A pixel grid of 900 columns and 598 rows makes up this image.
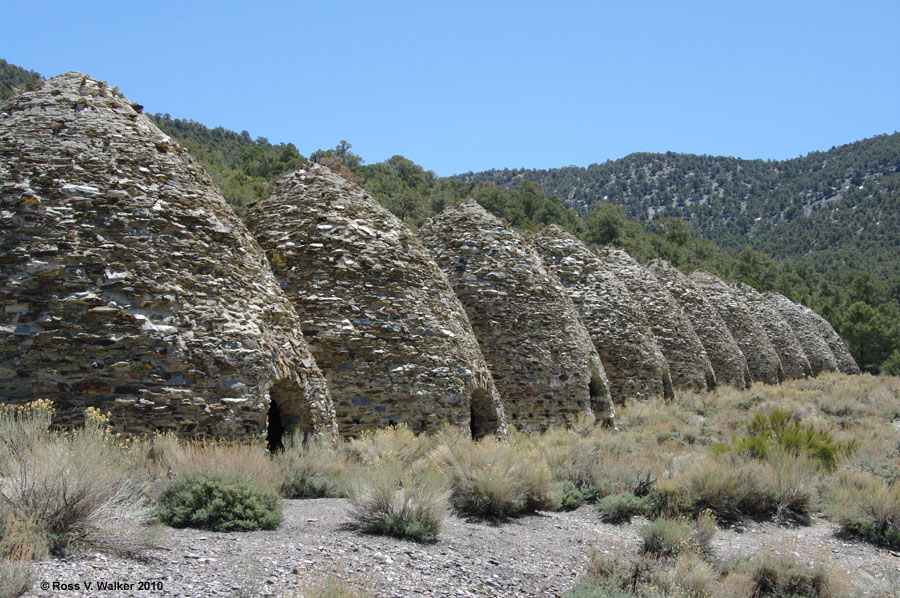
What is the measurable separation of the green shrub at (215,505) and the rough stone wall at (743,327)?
82.8 feet

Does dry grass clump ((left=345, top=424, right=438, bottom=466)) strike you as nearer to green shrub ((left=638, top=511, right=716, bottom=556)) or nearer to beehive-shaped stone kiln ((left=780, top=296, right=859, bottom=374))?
green shrub ((left=638, top=511, right=716, bottom=556))

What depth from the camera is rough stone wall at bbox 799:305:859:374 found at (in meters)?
38.8

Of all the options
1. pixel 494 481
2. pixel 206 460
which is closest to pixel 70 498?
pixel 206 460

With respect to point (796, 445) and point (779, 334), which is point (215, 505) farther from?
point (779, 334)

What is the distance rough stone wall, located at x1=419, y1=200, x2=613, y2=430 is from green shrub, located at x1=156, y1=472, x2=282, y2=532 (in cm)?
747

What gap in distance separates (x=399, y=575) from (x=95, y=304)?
3.97 m

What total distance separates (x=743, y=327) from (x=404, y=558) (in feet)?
86.9

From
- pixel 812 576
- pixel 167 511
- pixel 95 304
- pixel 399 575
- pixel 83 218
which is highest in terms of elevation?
pixel 83 218

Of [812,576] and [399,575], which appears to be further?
[812,576]

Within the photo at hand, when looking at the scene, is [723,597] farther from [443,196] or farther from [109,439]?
[443,196]

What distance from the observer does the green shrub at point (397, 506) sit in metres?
5.82

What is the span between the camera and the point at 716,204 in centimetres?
11119

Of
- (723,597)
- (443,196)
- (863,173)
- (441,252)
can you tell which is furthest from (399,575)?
(863,173)

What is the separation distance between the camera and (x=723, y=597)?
5539 millimetres
